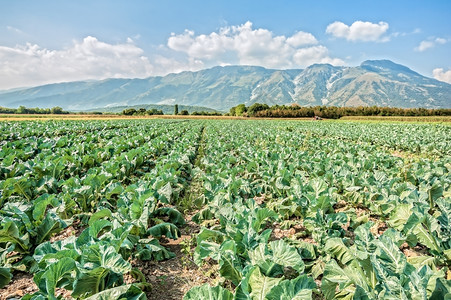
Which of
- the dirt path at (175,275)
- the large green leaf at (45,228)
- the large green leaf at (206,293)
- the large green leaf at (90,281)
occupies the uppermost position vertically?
the large green leaf at (206,293)

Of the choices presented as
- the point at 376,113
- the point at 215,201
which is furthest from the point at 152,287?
the point at 376,113

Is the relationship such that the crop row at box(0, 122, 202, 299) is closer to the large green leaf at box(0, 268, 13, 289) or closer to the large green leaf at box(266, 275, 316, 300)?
the large green leaf at box(0, 268, 13, 289)

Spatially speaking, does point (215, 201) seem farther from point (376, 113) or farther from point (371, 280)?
point (376, 113)

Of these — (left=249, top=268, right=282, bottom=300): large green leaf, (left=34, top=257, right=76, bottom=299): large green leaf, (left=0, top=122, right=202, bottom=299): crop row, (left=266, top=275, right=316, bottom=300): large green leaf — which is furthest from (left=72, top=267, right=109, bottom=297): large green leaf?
(left=266, top=275, right=316, bottom=300): large green leaf

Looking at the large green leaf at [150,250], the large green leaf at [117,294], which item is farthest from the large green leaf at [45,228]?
the large green leaf at [117,294]

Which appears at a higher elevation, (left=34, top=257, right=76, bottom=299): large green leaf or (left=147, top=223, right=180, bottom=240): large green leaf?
(left=34, top=257, right=76, bottom=299): large green leaf

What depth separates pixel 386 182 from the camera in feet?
17.2

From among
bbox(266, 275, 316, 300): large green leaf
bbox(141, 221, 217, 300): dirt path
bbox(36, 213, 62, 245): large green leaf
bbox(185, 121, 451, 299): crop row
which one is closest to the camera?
bbox(266, 275, 316, 300): large green leaf

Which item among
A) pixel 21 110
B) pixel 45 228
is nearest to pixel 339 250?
pixel 45 228

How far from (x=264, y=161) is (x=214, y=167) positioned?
1.62 m

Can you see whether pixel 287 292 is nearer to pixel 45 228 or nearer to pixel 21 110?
pixel 45 228

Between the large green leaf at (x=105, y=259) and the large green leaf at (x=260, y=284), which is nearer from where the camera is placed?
the large green leaf at (x=260, y=284)

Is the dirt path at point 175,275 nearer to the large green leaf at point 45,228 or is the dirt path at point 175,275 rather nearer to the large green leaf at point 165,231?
the large green leaf at point 165,231

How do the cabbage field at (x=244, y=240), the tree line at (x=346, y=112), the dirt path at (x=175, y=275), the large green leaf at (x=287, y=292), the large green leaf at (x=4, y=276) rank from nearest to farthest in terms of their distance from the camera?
the large green leaf at (x=287, y=292) → the cabbage field at (x=244, y=240) → the large green leaf at (x=4, y=276) → the dirt path at (x=175, y=275) → the tree line at (x=346, y=112)
